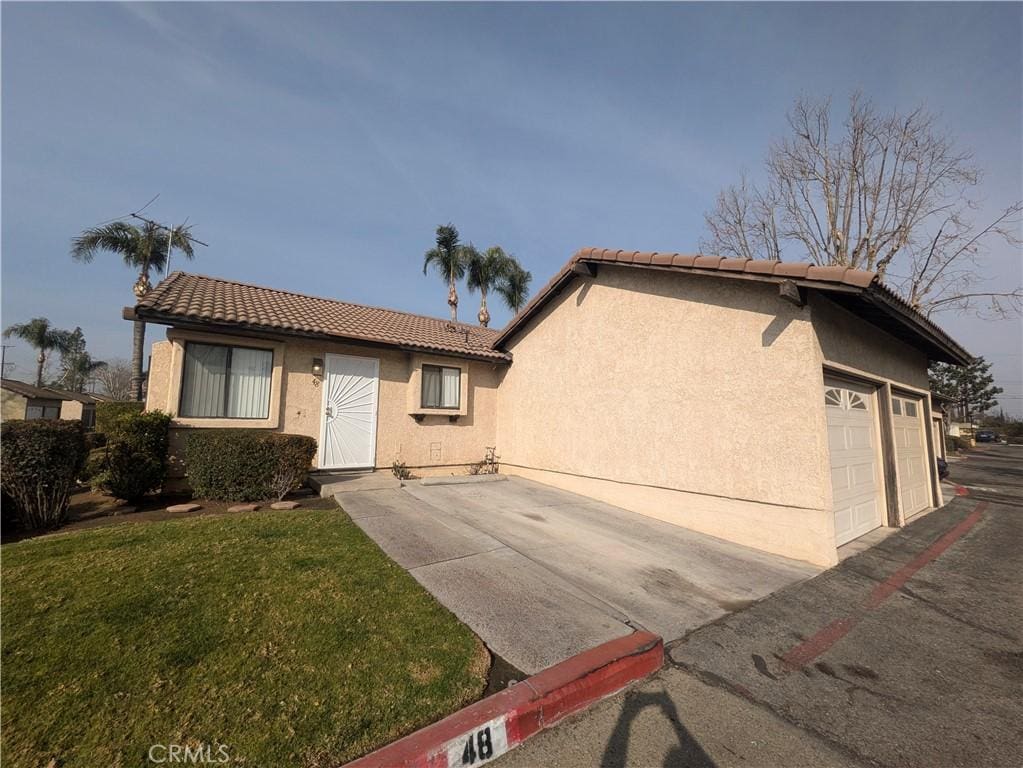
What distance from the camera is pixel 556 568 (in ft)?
16.4

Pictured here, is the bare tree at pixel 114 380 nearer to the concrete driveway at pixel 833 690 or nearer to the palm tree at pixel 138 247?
the palm tree at pixel 138 247

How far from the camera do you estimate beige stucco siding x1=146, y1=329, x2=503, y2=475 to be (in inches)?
300

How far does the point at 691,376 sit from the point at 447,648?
229 inches

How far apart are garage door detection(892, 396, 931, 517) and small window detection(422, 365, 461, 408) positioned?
9.84 m

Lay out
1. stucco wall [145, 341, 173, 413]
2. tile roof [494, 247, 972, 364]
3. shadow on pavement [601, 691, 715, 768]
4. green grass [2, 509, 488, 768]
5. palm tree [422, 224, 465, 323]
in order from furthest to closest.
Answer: palm tree [422, 224, 465, 323] → stucco wall [145, 341, 173, 413] → tile roof [494, 247, 972, 364] → shadow on pavement [601, 691, 715, 768] → green grass [2, 509, 488, 768]

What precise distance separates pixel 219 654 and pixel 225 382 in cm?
669

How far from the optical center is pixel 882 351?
328 inches

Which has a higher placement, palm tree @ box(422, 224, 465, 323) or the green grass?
palm tree @ box(422, 224, 465, 323)

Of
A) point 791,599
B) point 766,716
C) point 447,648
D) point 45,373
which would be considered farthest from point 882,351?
point 45,373

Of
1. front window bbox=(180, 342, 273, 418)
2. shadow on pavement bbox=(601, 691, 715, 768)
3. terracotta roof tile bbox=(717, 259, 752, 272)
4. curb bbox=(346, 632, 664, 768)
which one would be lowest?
shadow on pavement bbox=(601, 691, 715, 768)

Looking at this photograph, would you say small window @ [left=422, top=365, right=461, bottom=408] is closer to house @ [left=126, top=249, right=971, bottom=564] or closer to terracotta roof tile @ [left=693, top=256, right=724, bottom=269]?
house @ [left=126, top=249, right=971, bottom=564]

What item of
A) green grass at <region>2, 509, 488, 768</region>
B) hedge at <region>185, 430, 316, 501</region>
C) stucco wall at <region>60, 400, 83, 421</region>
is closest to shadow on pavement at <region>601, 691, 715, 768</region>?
green grass at <region>2, 509, 488, 768</region>

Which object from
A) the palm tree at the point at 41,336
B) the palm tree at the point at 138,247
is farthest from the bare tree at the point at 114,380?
the palm tree at the point at 138,247

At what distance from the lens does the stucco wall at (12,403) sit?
2769 centimetres
